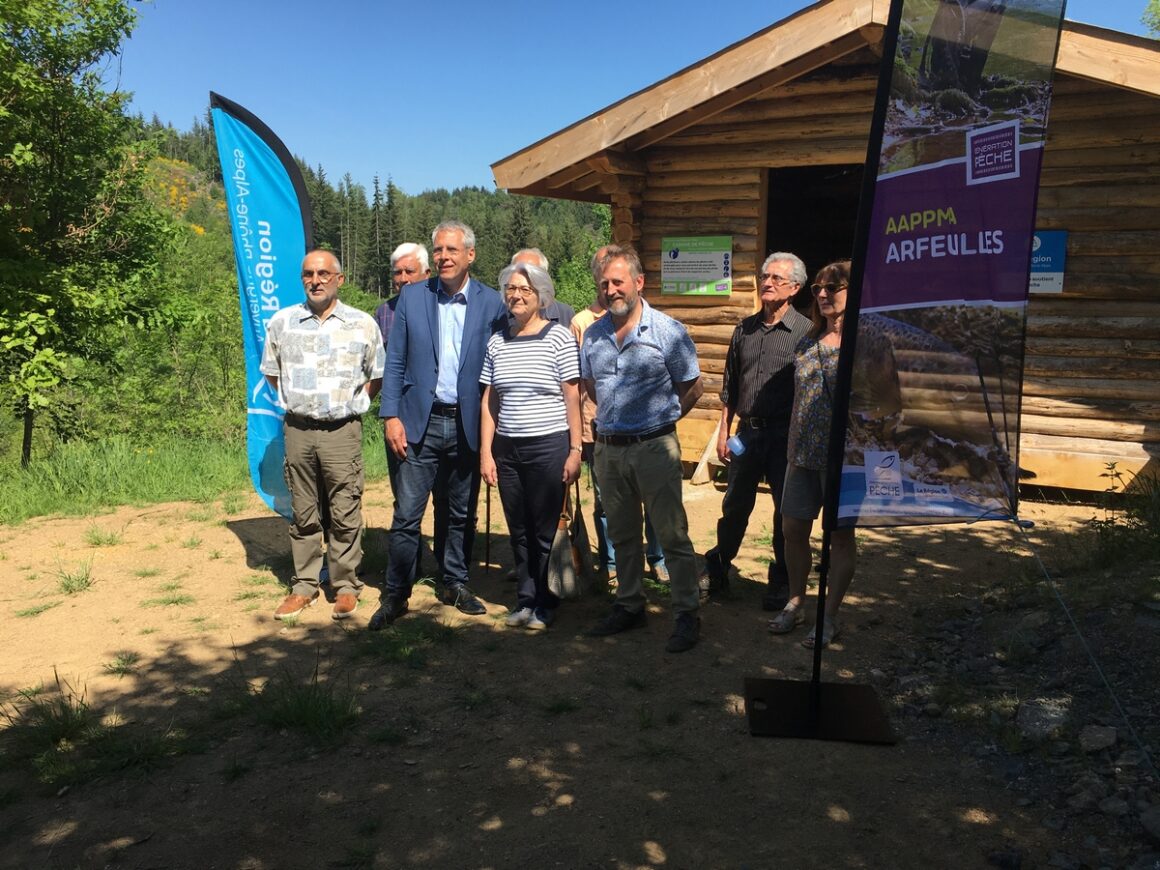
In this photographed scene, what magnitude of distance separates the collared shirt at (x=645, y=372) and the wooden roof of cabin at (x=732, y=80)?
4.34m

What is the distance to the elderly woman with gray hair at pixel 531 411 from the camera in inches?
185

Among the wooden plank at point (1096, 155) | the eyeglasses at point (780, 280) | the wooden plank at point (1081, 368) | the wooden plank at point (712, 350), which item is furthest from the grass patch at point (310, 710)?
the wooden plank at point (1096, 155)

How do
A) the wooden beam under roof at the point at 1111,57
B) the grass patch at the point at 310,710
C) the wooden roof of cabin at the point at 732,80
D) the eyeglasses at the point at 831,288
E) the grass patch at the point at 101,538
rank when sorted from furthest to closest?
the grass patch at the point at 101,538
the wooden roof of cabin at the point at 732,80
the wooden beam under roof at the point at 1111,57
the eyeglasses at the point at 831,288
the grass patch at the point at 310,710

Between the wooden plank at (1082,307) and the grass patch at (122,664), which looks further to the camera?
the wooden plank at (1082,307)

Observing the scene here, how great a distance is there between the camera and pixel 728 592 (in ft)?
18.0

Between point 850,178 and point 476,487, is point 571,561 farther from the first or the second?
point 850,178

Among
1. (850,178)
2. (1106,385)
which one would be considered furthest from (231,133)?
(850,178)

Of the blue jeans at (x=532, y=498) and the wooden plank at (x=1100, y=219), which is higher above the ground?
the wooden plank at (x=1100, y=219)

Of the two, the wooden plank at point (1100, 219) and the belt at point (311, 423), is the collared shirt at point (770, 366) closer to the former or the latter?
the belt at point (311, 423)

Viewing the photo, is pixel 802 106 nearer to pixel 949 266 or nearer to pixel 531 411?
pixel 531 411

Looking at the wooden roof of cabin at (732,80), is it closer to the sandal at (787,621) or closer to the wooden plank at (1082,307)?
the wooden plank at (1082,307)

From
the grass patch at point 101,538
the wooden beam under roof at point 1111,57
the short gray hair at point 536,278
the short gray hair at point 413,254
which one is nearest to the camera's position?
the short gray hair at point 536,278

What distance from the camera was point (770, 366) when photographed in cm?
488

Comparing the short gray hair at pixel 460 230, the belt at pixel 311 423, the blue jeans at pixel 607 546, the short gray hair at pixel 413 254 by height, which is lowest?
the blue jeans at pixel 607 546
